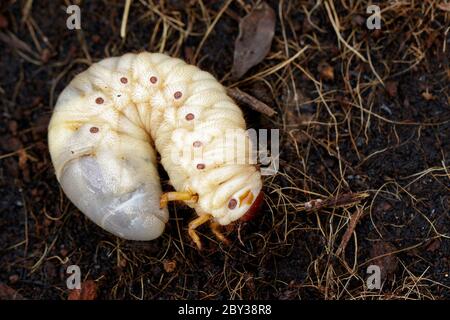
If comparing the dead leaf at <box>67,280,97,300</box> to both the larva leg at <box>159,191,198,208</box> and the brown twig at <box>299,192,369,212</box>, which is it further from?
the brown twig at <box>299,192,369,212</box>

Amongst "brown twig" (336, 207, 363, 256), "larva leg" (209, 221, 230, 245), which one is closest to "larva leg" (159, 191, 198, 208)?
"larva leg" (209, 221, 230, 245)

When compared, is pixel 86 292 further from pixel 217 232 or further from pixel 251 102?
pixel 251 102

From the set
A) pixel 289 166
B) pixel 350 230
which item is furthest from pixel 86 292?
pixel 350 230

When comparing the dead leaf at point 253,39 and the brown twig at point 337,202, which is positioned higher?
the dead leaf at point 253,39

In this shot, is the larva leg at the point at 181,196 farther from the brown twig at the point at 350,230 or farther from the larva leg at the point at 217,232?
the brown twig at the point at 350,230

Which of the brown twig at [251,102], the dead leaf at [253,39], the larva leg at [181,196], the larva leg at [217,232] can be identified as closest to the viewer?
the larva leg at [181,196]

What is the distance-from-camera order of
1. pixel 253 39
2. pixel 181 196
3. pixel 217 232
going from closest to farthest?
1. pixel 181 196
2. pixel 217 232
3. pixel 253 39

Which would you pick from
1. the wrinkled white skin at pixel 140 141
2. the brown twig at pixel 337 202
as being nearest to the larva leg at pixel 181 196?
the wrinkled white skin at pixel 140 141
